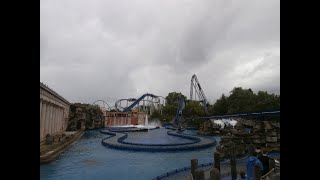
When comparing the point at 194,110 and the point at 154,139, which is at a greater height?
the point at 194,110

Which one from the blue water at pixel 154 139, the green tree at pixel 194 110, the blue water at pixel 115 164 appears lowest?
the blue water at pixel 154 139

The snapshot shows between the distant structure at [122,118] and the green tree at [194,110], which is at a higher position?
the green tree at [194,110]

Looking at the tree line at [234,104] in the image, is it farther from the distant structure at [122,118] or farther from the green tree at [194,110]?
the distant structure at [122,118]

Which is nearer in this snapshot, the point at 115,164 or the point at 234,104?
the point at 115,164

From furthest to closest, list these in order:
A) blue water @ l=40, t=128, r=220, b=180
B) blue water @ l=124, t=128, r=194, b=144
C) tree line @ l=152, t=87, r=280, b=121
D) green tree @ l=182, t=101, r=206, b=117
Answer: green tree @ l=182, t=101, r=206, b=117, tree line @ l=152, t=87, r=280, b=121, blue water @ l=124, t=128, r=194, b=144, blue water @ l=40, t=128, r=220, b=180

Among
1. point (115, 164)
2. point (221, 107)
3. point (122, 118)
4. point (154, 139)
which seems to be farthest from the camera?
point (122, 118)

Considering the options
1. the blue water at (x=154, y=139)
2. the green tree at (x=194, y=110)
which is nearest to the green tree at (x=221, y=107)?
the green tree at (x=194, y=110)

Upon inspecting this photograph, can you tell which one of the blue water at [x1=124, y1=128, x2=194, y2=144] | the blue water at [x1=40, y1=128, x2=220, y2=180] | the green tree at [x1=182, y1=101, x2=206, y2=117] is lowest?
the blue water at [x1=124, y1=128, x2=194, y2=144]

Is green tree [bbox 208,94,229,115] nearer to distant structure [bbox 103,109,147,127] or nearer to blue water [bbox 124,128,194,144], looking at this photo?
distant structure [bbox 103,109,147,127]

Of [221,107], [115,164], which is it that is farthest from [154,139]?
[221,107]

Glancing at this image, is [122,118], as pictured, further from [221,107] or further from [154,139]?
[154,139]

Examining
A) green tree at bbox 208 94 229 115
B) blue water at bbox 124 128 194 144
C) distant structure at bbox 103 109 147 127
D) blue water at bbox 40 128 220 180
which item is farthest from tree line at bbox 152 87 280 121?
blue water at bbox 40 128 220 180
